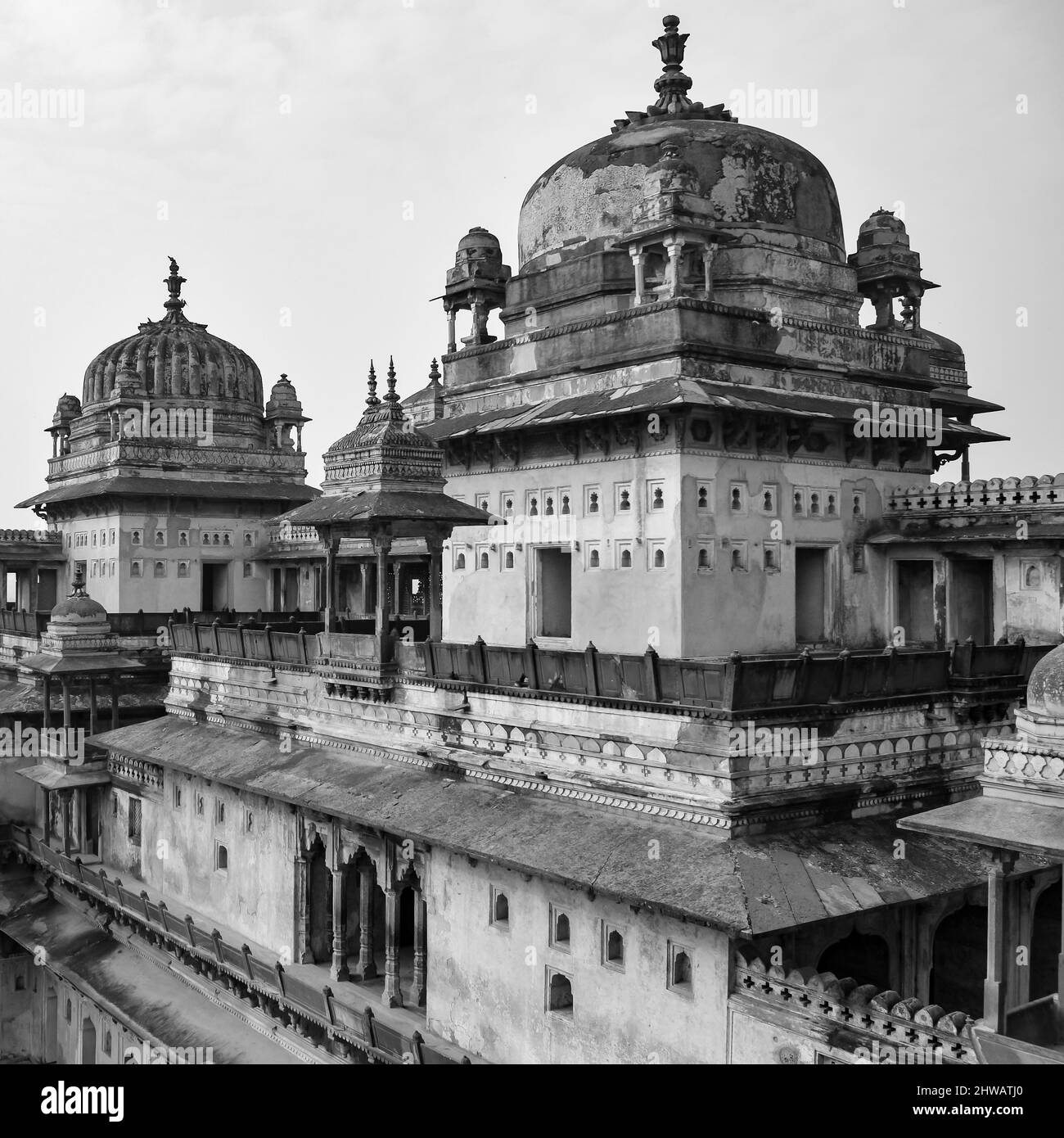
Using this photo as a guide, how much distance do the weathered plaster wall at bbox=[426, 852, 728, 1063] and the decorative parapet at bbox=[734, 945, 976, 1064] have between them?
1.18ft

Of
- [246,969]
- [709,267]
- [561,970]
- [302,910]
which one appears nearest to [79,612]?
[302,910]

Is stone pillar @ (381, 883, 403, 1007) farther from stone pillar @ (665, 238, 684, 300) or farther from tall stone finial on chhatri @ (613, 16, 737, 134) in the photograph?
tall stone finial on chhatri @ (613, 16, 737, 134)

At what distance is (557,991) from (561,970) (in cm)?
38

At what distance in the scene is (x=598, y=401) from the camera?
60.3 ft

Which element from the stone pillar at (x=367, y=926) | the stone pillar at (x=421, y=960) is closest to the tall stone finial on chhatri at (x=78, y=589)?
the stone pillar at (x=367, y=926)

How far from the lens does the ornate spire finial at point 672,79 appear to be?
22.8 m

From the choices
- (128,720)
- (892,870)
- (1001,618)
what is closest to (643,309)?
(1001,618)

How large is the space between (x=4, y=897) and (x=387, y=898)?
44.6 ft

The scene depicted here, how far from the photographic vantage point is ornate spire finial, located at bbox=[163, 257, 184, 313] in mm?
37375

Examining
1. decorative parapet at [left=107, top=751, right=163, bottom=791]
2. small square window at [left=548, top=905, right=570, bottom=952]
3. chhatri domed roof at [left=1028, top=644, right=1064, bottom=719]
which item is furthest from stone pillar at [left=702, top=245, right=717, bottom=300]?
decorative parapet at [left=107, top=751, right=163, bottom=791]

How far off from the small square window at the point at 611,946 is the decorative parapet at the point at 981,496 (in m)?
9.49

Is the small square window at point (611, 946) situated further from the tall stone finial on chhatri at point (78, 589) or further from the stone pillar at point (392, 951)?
the tall stone finial on chhatri at point (78, 589)

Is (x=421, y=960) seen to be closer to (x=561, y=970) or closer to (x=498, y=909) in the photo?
(x=498, y=909)
